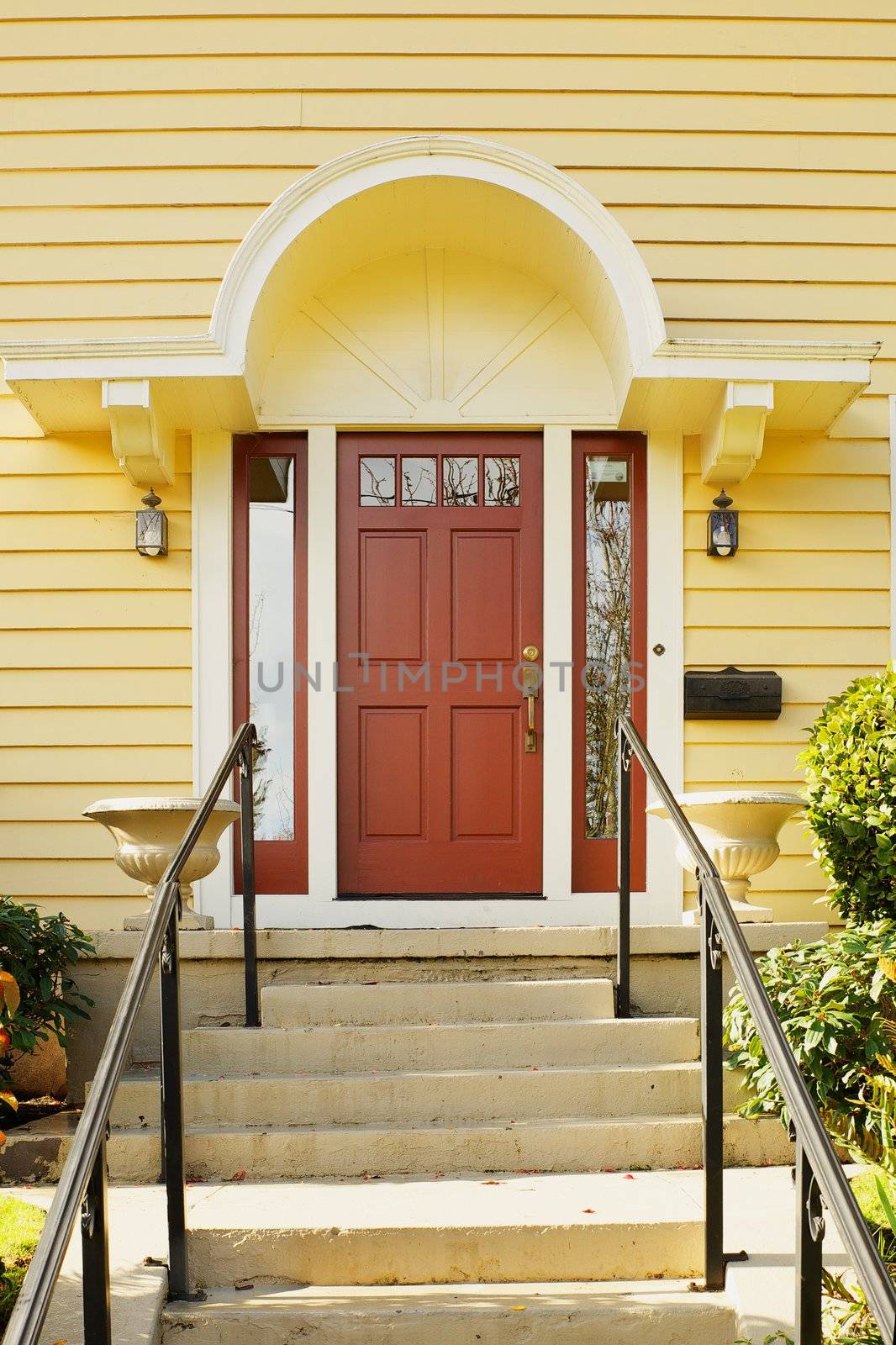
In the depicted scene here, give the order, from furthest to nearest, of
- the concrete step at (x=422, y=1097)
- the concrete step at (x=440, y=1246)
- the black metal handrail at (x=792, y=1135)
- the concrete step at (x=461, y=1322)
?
the concrete step at (x=422, y=1097), the concrete step at (x=440, y=1246), the concrete step at (x=461, y=1322), the black metal handrail at (x=792, y=1135)

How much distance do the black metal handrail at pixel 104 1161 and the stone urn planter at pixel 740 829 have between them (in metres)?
1.74

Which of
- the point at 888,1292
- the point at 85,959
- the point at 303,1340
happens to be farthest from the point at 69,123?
the point at 888,1292

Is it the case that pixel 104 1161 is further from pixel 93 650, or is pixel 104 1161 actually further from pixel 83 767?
pixel 93 650

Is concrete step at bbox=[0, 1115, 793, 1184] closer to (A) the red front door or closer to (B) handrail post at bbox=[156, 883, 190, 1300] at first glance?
(B) handrail post at bbox=[156, 883, 190, 1300]

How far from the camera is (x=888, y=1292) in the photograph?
196 cm

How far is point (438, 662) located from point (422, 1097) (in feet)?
7.08

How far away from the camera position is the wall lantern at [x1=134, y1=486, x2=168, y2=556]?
557cm

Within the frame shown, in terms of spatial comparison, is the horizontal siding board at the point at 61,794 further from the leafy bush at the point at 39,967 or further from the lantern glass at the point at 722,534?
the lantern glass at the point at 722,534

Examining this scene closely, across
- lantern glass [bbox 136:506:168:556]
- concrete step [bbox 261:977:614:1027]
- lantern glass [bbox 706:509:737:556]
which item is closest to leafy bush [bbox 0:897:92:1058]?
concrete step [bbox 261:977:614:1027]

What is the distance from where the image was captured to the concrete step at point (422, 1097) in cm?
396

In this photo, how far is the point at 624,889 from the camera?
14.4 feet

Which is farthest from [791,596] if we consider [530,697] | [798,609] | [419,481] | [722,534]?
[419,481]

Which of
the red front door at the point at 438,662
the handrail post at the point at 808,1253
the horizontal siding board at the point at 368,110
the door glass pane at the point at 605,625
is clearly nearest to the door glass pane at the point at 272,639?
the red front door at the point at 438,662

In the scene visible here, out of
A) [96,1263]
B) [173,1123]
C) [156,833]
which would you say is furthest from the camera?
[156,833]
